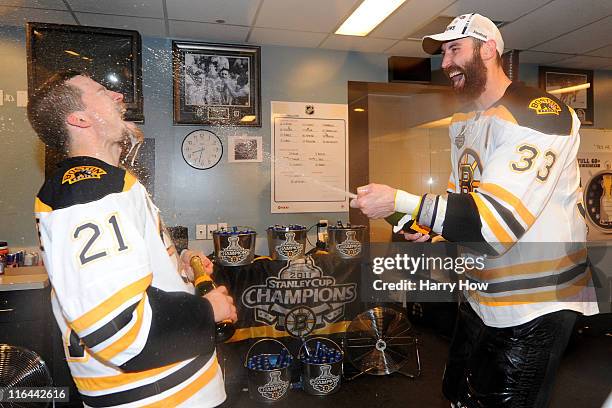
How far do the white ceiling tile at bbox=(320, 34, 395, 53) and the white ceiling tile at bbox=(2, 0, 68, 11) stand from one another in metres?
0.64

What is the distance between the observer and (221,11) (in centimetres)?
102

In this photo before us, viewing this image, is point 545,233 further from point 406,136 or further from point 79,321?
point 79,321

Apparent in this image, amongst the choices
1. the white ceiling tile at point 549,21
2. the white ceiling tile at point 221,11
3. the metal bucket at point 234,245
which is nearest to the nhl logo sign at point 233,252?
the metal bucket at point 234,245

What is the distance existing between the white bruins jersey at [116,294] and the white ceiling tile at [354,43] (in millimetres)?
→ 777

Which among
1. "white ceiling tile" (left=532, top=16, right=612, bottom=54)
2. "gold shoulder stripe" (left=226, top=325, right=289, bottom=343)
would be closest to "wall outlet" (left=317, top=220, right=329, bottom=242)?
"gold shoulder stripe" (left=226, top=325, right=289, bottom=343)

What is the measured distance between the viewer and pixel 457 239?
2.13ft

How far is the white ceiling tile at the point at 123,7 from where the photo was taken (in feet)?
2.78

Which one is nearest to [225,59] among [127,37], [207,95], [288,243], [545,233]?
[207,95]

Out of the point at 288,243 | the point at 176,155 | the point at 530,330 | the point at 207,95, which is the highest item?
the point at 207,95

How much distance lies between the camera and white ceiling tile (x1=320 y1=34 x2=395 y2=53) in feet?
3.51

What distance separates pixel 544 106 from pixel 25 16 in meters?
1.08

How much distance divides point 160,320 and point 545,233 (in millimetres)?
723

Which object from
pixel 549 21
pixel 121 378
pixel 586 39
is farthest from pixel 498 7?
pixel 121 378
